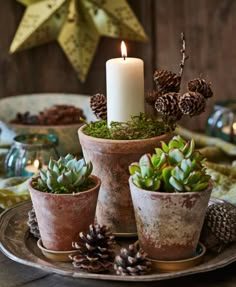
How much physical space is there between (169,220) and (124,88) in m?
0.18

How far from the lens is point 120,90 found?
2.88 feet

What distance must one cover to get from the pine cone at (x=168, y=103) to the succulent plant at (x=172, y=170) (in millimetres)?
56

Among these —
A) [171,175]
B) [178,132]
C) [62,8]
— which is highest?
[62,8]

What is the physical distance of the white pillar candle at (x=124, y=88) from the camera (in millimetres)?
869

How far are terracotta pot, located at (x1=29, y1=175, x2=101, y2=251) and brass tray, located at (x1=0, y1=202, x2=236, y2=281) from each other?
28 millimetres

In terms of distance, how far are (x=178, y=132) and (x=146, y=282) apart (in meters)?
0.71

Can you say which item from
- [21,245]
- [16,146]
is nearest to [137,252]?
[21,245]

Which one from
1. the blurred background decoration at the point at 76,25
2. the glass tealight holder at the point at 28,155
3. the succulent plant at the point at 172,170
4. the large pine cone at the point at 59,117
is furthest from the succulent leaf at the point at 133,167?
the blurred background decoration at the point at 76,25

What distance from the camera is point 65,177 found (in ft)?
2.70

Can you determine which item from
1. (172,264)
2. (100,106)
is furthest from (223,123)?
(172,264)

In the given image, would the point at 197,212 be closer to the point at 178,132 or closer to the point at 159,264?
the point at 159,264

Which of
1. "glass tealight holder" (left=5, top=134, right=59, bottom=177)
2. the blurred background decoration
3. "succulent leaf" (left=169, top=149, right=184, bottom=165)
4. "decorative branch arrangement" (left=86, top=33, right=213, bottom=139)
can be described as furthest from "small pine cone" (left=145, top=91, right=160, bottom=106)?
the blurred background decoration

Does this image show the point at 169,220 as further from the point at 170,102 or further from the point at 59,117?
the point at 59,117

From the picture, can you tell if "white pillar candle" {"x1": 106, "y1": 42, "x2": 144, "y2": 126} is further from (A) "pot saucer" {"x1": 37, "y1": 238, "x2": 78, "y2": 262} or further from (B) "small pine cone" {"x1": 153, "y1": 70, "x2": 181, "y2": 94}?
(A) "pot saucer" {"x1": 37, "y1": 238, "x2": 78, "y2": 262}
